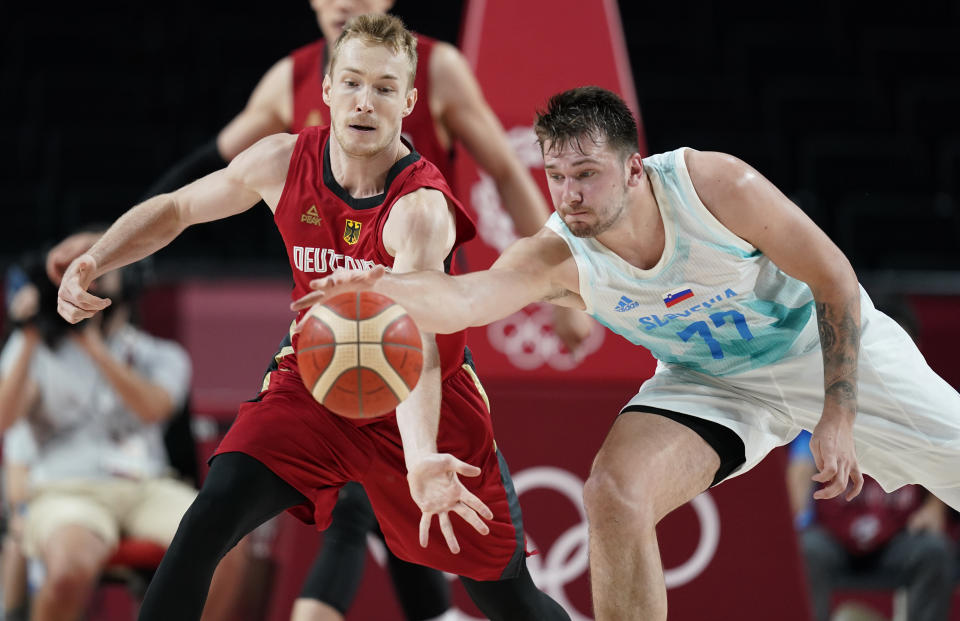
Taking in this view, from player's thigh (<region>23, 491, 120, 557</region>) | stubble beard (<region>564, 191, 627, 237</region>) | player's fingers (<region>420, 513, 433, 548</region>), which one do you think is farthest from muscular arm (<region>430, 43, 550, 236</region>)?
player's thigh (<region>23, 491, 120, 557</region>)

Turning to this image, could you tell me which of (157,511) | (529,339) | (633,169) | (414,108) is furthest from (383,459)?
(529,339)

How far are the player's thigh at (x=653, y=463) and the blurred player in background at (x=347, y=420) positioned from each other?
330 mm

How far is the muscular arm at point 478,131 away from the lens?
426 cm

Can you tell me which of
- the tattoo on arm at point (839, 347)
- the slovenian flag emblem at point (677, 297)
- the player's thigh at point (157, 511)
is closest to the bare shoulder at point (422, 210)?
the slovenian flag emblem at point (677, 297)

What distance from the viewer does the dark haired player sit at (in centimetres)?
307

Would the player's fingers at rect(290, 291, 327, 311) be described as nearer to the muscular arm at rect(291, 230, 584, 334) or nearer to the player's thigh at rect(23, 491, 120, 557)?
the muscular arm at rect(291, 230, 584, 334)

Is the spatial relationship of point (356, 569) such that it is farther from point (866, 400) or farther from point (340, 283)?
point (866, 400)

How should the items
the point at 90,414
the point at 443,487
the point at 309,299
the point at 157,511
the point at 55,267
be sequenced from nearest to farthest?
the point at 309,299, the point at 443,487, the point at 55,267, the point at 157,511, the point at 90,414

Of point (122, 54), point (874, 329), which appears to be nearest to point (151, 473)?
point (874, 329)


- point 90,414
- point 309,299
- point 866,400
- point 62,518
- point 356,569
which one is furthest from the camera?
point 90,414

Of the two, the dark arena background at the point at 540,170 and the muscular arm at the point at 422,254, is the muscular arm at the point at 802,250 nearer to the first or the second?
the muscular arm at the point at 422,254

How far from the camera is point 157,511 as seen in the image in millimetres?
4910

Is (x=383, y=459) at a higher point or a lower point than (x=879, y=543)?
higher

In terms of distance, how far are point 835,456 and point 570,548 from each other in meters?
2.07
